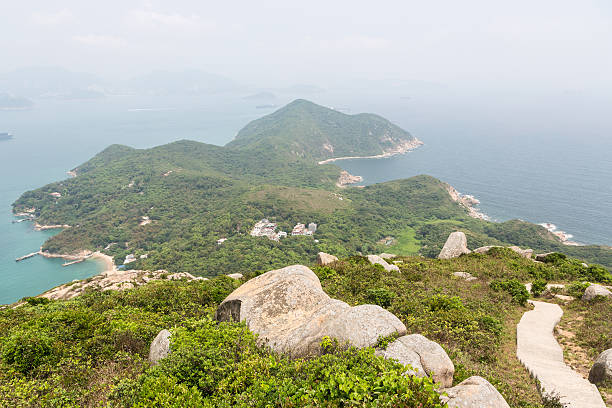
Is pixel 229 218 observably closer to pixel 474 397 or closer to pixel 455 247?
pixel 455 247

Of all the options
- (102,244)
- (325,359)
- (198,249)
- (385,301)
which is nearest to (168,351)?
(325,359)

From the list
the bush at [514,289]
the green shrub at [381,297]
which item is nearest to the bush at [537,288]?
the bush at [514,289]

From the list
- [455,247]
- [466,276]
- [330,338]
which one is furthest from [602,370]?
[455,247]

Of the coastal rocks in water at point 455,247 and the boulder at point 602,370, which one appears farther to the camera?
the coastal rocks in water at point 455,247

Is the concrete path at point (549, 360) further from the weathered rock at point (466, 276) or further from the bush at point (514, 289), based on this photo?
the weathered rock at point (466, 276)

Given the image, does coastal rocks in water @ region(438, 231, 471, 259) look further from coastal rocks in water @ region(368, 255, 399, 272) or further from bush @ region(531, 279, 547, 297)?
bush @ region(531, 279, 547, 297)

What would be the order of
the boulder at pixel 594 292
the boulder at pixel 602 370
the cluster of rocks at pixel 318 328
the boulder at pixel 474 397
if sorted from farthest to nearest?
the boulder at pixel 594 292, the boulder at pixel 602 370, the cluster of rocks at pixel 318 328, the boulder at pixel 474 397
